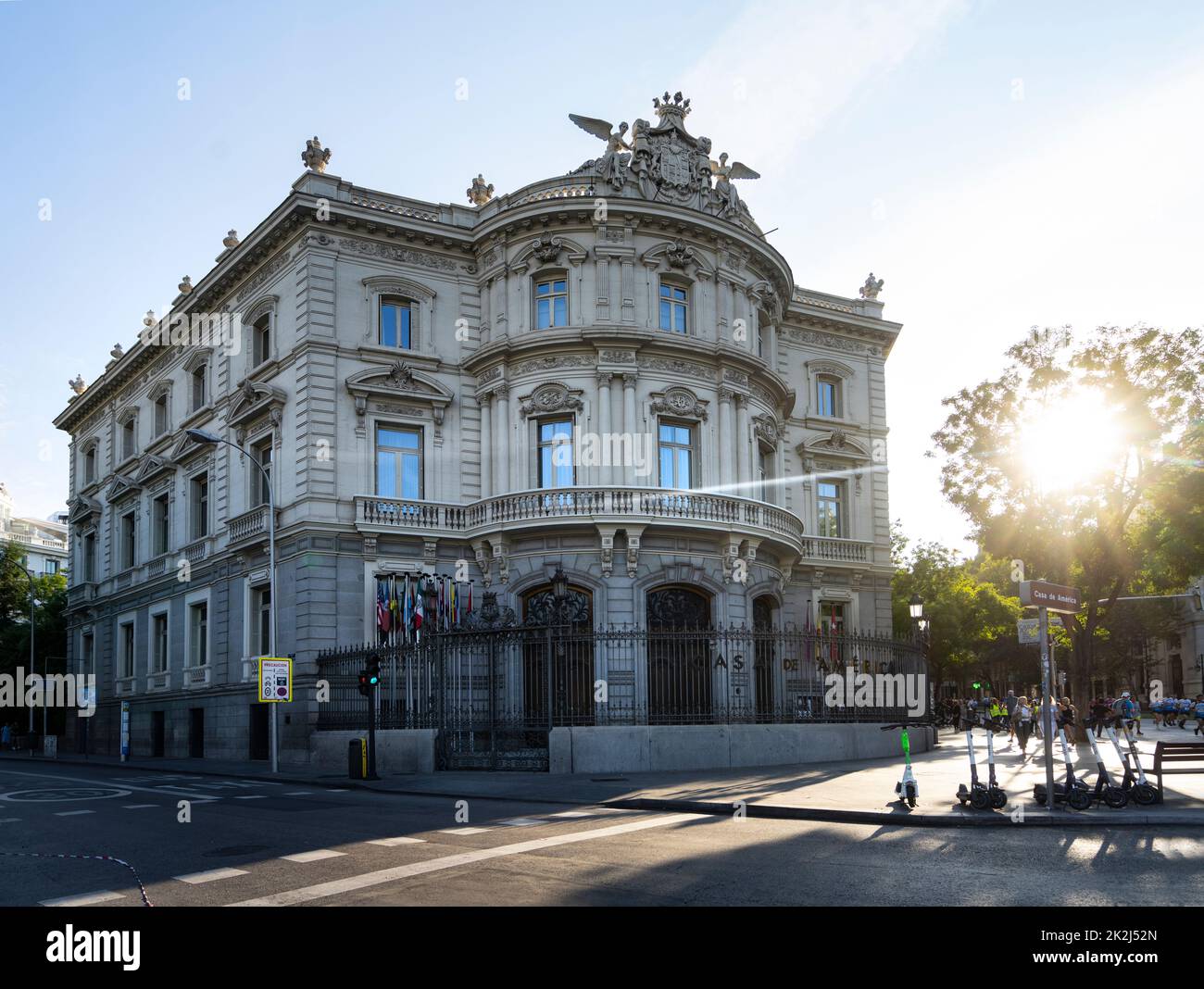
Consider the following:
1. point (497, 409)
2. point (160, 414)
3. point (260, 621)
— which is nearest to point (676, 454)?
point (497, 409)

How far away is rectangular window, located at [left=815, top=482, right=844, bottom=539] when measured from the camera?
3903 cm

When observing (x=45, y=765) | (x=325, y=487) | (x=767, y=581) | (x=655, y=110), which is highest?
(x=655, y=110)

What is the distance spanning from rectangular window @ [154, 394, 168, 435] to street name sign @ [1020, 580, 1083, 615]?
111ft

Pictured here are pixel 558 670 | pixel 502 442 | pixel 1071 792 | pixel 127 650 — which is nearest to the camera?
pixel 1071 792

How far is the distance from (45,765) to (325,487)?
1373cm

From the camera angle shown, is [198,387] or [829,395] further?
[829,395]

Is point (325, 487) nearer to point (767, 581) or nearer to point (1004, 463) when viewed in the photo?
point (767, 581)

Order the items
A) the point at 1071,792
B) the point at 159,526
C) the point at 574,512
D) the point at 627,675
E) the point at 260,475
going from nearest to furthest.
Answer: the point at 1071,792 < the point at 627,675 < the point at 574,512 < the point at 260,475 < the point at 159,526

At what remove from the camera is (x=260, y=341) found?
3375 centimetres

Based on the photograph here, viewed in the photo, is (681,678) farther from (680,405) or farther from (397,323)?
(397,323)

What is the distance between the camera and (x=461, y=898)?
29.2ft

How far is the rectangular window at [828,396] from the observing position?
130ft

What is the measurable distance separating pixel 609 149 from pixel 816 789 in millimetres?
20682

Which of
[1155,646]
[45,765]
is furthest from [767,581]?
[1155,646]
